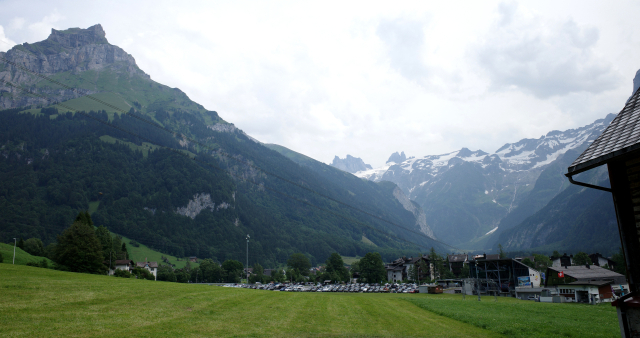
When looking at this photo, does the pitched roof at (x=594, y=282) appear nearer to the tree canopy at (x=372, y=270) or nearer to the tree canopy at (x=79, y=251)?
the tree canopy at (x=372, y=270)

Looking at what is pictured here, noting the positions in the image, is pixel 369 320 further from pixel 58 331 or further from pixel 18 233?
pixel 18 233

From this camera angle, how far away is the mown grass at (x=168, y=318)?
18.4 meters

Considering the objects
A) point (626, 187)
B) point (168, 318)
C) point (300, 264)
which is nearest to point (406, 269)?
point (300, 264)

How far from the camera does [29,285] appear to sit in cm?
2795

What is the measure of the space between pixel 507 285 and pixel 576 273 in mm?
17711

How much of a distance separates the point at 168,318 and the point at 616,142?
23.3 m

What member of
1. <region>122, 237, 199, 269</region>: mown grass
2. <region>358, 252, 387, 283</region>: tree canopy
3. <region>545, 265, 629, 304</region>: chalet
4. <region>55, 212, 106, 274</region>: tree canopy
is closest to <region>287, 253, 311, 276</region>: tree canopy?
<region>358, 252, 387, 283</region>: tree canopy

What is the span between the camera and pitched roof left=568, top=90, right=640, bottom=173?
9.54 meters

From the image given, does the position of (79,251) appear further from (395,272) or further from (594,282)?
(395,272)

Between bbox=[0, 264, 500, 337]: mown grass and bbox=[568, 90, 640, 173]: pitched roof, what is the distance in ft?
52.2

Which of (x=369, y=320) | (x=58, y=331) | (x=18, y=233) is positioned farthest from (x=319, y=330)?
(x=18, y=233)

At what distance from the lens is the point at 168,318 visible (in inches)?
883

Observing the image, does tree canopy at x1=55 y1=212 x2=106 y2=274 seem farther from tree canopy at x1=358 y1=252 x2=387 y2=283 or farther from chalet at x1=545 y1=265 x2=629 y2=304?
chalet at x1=545 y1=265 x2=629 y2=304

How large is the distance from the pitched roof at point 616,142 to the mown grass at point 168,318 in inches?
627
